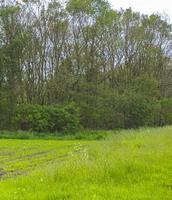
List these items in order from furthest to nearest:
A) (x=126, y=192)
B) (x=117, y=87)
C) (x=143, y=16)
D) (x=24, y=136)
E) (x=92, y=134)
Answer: (x=143, y=16) < (x=117, y=87) < (x=92, y=134) < (x=24, y=136) < (x=126, y=192)

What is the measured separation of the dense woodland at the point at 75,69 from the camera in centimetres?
4931

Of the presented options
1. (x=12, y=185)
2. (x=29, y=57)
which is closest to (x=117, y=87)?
(x=29, y=57)

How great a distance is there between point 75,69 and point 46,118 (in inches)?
353

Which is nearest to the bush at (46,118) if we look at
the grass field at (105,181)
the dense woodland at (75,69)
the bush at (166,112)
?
the dense woodland at (75,69)

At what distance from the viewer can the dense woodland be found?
4931cm

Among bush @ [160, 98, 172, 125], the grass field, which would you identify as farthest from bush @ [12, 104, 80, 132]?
the grass field

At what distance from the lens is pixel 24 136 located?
138 ft

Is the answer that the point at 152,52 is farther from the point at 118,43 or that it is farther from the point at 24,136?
the point at 24,136

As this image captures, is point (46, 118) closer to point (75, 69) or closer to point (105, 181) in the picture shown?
point (75, 69)

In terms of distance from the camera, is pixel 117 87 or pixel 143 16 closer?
pixel 117 87

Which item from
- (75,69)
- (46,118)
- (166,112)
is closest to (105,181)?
(46,118)

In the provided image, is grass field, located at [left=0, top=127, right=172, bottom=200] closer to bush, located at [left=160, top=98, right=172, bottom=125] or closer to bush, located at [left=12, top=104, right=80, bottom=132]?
bush, located at [left=12, top=104, right=80, bottom=132]

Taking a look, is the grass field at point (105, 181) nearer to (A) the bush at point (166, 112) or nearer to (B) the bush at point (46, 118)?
(B) the bush at point (46, 118)

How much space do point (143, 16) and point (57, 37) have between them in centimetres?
1458
